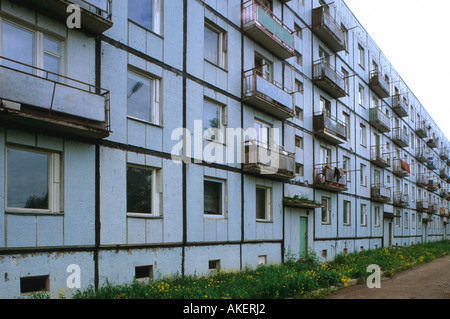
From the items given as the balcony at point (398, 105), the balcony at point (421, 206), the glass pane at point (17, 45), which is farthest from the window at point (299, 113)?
the balcony at point (421, 206)

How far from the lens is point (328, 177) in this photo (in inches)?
837

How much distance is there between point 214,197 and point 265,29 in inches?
291

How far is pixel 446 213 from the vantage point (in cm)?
5559

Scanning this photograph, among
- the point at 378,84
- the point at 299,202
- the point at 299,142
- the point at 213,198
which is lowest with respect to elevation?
the point at 299,202

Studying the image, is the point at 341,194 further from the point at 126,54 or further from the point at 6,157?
the point at 6,157

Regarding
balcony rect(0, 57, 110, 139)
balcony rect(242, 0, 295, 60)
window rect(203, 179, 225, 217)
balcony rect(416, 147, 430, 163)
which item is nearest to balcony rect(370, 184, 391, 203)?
balcony rect(242, 0, 295, 60)

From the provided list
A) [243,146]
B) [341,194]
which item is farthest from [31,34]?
[341,194]

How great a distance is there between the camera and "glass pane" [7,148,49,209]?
8328 millimetres

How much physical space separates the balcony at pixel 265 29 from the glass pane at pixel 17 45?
9.13m

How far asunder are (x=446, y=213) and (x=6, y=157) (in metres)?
60.2

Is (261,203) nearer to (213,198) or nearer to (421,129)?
(213,198)

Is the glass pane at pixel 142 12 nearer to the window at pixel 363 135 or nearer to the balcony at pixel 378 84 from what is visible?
the window at pixel 363 135

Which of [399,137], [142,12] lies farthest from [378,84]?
[142,12]

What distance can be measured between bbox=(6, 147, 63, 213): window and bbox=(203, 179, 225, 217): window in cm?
570
